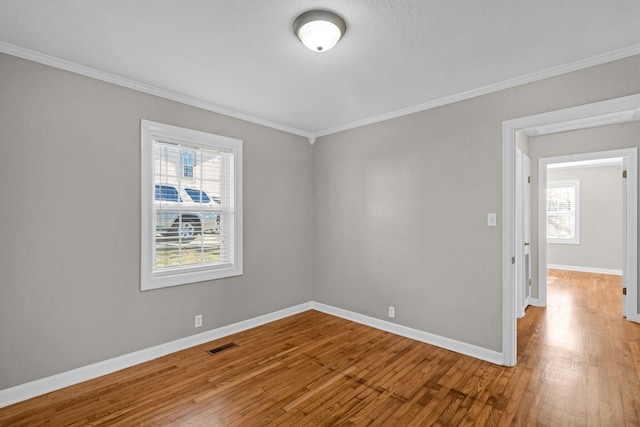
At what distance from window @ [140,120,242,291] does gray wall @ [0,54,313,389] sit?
0.32 ft

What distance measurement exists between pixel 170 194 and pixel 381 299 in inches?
106

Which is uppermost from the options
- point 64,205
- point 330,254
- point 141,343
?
point 64,205

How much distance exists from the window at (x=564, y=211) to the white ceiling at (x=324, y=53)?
6656 mm

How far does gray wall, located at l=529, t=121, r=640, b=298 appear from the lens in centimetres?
420

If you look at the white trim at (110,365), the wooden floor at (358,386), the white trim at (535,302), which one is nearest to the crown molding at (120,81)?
the white trim at (110,365)

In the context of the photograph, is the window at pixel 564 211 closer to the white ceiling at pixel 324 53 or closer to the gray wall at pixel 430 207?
the gray wall at pixel 430 207

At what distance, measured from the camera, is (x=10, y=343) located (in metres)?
2.26

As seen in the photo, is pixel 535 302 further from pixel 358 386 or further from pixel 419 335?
pixel 358 386

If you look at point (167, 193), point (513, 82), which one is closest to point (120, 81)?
point (167, 193)

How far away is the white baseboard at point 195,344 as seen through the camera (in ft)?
7.64

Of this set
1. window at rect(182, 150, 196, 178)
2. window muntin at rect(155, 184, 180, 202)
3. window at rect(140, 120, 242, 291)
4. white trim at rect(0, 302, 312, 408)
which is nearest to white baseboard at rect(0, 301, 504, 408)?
white trim at rect(0, 302, 312, 408)

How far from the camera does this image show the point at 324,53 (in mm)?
2359

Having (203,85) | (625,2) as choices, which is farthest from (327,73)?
(625,2)

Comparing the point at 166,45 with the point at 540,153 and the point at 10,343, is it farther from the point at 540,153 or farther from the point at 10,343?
the point at 540,153
